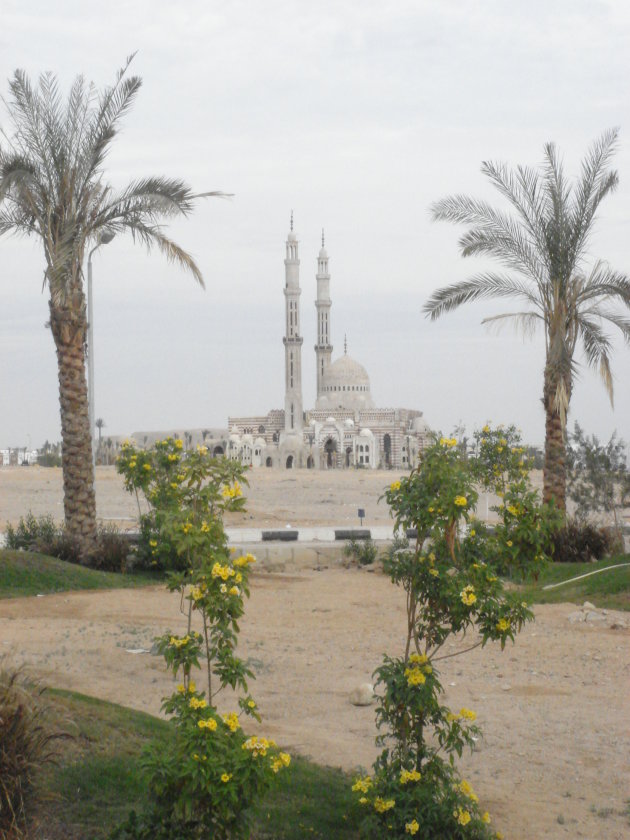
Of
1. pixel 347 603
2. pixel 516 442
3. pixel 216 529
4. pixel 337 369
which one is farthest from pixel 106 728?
pixel 337 369

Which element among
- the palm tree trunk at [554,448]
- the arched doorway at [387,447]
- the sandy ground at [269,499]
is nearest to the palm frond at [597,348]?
the palm tree trunk at [554,448]

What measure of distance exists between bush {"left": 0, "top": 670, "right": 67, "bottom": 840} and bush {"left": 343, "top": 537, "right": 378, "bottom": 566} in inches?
490

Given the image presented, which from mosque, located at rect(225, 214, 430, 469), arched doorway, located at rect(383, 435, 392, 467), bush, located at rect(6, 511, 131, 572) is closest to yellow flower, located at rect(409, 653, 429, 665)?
bush, located at rect(6, 511, 131, 572)

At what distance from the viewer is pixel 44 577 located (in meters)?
13.6

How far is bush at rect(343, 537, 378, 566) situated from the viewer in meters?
17.1

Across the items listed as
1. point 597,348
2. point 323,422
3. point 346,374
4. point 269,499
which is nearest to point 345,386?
point 346,374

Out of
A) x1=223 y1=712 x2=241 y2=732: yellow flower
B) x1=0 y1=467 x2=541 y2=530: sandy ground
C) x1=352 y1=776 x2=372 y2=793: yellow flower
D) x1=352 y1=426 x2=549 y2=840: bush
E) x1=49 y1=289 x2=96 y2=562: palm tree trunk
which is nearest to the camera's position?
x1=223 y1=712 x2=241 y2=732: yellow flower

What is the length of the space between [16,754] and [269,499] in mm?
38724

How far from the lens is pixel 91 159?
15156 millimetres

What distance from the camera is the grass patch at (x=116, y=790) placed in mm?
4812

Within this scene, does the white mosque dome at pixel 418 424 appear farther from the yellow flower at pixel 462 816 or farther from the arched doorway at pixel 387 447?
the yellow flower at pixel 462 816

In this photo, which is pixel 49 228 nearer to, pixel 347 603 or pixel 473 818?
pixel 347 603

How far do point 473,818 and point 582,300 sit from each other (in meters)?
12.9

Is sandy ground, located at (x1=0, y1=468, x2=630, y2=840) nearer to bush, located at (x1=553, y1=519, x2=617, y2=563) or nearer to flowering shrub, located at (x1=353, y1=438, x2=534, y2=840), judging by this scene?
flowering shrub, located at (x1=353, y1=438, x2=534, y2=840)
